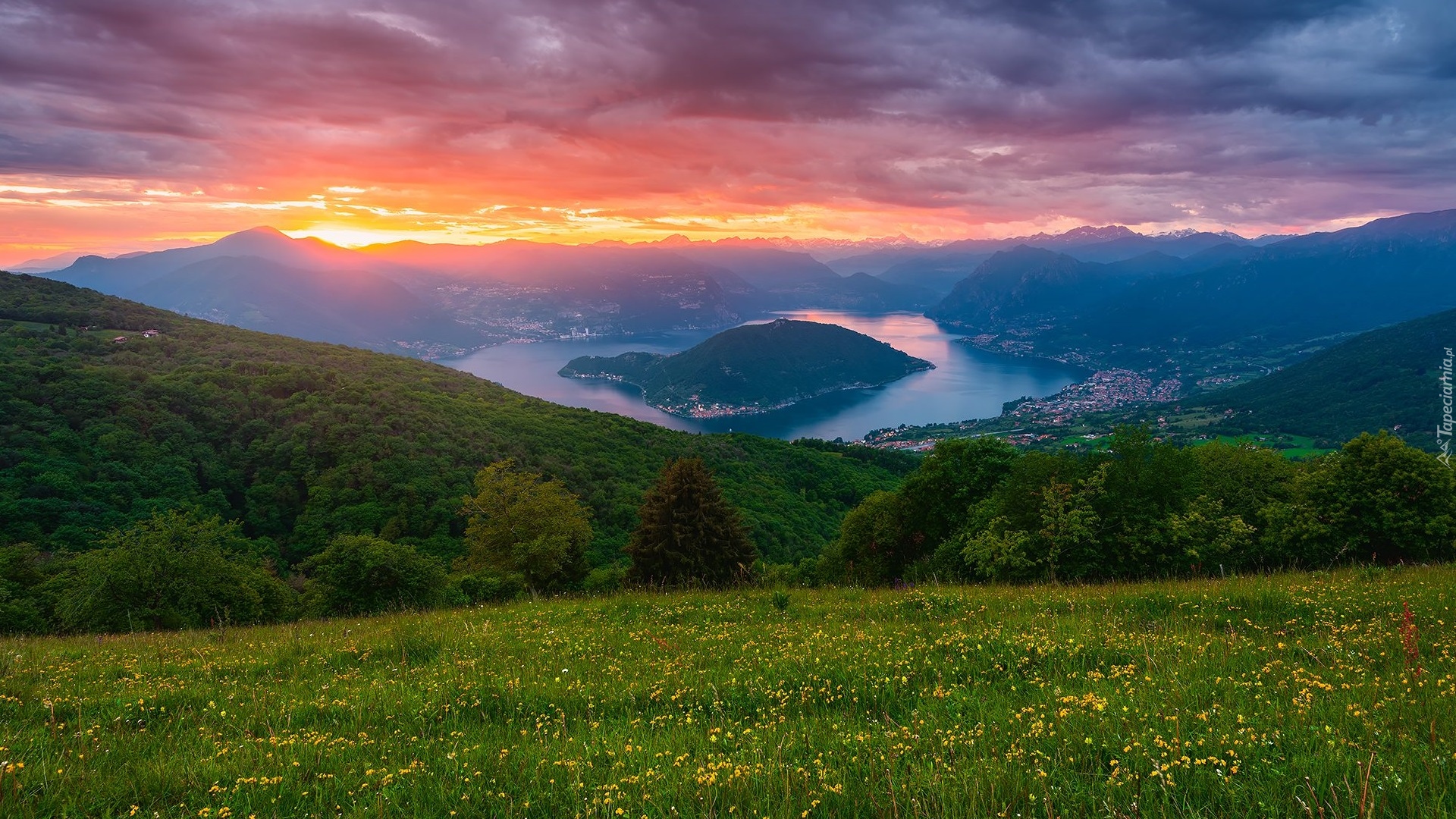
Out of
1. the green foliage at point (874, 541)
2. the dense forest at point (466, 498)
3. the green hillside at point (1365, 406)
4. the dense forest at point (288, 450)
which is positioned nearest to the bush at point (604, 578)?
the dense forest at point (466, 498)

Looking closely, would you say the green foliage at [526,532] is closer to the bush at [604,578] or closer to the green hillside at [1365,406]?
the bush at [604,578]

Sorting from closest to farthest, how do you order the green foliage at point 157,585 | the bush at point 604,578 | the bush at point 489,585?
1. the green foliage at point 157,585
2. the bush at point 604,578
3. the bush at point 489,585

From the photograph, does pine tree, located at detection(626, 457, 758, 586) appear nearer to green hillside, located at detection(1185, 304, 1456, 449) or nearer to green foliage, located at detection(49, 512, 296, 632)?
green foliage, located at detection(49, 512, 296, 632)

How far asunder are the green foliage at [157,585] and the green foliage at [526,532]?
36.7ft

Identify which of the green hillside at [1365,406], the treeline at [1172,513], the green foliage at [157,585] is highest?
the treeline at [1172,513]

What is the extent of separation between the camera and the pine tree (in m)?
26.1

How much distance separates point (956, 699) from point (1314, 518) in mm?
22220

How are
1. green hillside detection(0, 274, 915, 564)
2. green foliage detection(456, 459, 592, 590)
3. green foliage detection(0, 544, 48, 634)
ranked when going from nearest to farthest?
green foliage detection(0, 544, 48, 634) → green foliage detection(456, 459, 592, 590) → green hillside detection(0, 274, 915, 564)

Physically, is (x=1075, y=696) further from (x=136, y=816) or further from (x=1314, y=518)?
(x=1314, y=518)

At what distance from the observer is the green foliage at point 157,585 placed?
20.4 meters

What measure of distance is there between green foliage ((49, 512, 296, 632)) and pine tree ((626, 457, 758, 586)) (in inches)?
554

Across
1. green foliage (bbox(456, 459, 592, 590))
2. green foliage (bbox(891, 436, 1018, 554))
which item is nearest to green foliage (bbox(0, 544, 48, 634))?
green foliage (bbox(456, 459, 592, 590))

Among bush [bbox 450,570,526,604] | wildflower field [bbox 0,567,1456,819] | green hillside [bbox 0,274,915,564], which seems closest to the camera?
wildflower field [bbox 0,567,1456,819]

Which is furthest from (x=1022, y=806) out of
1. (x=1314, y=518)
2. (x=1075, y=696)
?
(x=1314, y=518)
